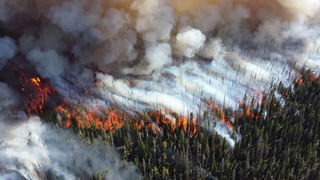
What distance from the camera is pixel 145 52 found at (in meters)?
29.7

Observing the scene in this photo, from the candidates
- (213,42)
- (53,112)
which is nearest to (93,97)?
(53,112)

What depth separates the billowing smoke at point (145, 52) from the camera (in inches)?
1033

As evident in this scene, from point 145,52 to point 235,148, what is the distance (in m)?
12.9

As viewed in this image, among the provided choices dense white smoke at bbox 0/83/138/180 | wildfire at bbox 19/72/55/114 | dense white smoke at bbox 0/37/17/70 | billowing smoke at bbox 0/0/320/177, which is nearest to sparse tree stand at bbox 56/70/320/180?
dense white smoke at bbox 0/83/138/180

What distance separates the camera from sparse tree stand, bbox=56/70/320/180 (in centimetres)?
2103

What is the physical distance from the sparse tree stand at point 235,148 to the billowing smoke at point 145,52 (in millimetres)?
1992

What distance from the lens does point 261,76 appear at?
32.2 metres

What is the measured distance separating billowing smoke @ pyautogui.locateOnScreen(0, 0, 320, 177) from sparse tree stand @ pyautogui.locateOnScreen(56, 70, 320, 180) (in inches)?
78.4

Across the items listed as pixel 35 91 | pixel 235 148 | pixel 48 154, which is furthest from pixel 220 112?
pixel 35 91

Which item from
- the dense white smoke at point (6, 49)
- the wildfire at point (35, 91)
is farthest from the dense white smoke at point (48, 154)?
the dense white smoke at point (6, 49)

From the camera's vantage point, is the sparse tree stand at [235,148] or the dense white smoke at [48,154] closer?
the dense white smoke at [48,154]

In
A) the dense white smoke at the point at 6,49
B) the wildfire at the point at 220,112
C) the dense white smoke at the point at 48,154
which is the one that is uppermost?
the dense white smoke at the point at 6,49

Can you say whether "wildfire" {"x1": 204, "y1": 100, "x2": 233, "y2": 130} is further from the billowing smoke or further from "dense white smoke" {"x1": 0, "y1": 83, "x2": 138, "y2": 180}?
"dense white smoke" {"x1": 0, "y1": 83, "x2": 138, "y2": 180}

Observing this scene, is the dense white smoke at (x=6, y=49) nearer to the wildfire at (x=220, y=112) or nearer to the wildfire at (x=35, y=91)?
the wildfire at (x=35, y=91)
